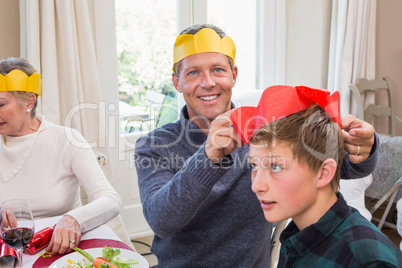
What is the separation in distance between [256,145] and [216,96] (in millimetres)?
529

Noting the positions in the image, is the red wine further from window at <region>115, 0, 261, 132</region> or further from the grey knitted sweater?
window at <region>115, 0, 261, 132</region>

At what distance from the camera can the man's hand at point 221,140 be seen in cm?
104

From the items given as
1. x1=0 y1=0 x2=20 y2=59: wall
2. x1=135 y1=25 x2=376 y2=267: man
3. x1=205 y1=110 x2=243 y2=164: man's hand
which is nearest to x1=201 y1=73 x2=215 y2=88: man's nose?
x1=135 y1=25 x2=376 y2=267: man

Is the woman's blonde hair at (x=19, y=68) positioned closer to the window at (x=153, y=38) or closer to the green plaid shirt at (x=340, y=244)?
the green plaid shirt at (x=340, y=244)

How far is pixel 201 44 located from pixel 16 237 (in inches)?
32.7

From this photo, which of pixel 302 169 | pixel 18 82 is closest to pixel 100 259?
pixel 302 169

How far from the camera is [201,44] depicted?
4.79 ft

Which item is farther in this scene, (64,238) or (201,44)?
(201,44)

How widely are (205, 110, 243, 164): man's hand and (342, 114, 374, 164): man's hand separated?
0.27 meters

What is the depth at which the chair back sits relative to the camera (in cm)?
365

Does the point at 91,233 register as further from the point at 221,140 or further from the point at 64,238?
the point at 221,140

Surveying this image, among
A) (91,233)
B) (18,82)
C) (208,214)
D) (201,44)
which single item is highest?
(201,44)

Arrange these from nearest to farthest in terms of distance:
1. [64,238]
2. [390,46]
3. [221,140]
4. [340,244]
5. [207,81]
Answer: [340,244] < [221,140] < [64,238] < [207,81] < [390,46]

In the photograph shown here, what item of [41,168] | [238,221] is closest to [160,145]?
[238,221]
